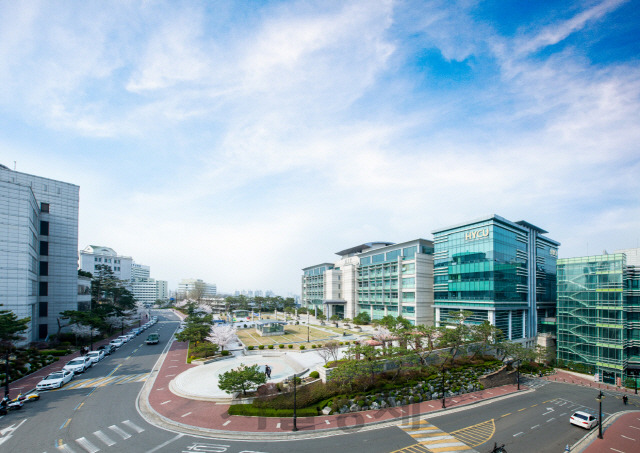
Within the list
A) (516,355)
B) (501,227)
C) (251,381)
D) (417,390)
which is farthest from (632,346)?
(251,381)

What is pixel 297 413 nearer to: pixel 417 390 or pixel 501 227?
pixel 417 390

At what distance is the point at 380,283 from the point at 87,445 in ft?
208

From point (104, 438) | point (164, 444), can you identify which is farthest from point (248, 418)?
point (104, 438)

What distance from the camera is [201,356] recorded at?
137 ft

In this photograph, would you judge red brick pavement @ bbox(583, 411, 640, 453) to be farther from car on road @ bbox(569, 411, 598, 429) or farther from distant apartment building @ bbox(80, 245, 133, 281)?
distant apartment building @ bbox(80, 245, 133, 281)

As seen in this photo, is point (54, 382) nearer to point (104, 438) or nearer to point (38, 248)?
point (104, 438)

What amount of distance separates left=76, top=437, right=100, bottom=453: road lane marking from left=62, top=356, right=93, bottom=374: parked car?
17247 mm

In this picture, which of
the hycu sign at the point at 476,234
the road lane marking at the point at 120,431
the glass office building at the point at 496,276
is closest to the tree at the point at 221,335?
the road lane marking at the point at 120,431

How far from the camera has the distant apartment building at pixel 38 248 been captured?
44.7m

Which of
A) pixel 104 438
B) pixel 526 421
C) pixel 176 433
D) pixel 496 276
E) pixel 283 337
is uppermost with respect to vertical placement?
pixel 496 276

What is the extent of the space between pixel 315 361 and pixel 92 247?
479 feet

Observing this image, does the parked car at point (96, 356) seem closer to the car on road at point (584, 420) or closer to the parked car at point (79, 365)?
the parked car at point (79, 365)

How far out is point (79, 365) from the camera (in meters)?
35.8

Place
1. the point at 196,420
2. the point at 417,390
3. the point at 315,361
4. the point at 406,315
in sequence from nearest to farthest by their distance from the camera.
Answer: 1. the point at 196,420
2. the point at 417,390
3. the point at 315,361
4. the point at 406,315
